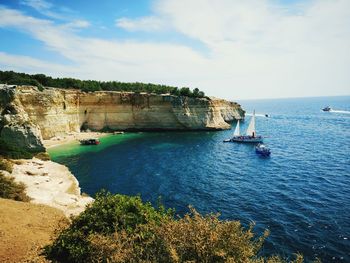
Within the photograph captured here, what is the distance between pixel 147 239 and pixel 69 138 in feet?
216

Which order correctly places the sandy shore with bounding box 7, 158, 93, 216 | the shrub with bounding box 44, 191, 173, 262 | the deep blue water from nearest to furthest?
the shrub with bounding box 44, 191, 173, 262 < the deep blue water < the sandy shore with bounding box 7, 158, 93, 216

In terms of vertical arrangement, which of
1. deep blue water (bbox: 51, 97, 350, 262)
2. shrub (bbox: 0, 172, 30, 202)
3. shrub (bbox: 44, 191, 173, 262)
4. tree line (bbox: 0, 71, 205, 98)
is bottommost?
deep blue water (bbox: 51, 97, 350, 262)

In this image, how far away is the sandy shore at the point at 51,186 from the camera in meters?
28.0

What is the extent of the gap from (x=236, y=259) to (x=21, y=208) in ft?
65.2

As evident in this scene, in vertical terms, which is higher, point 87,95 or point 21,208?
point 87,95

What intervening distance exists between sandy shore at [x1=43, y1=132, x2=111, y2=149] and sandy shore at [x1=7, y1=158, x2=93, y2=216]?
25730 mm

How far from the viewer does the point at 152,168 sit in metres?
48.9

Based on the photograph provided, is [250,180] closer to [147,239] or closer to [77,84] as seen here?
[147,239]

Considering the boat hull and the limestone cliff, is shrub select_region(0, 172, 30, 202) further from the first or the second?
the boat hull

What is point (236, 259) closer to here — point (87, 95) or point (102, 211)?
point (102, 211)

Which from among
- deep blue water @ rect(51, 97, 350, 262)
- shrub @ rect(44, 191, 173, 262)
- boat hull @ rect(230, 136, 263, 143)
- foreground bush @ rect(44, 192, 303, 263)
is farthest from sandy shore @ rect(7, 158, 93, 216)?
boat hull @ rect(230, 136, 263, 143)

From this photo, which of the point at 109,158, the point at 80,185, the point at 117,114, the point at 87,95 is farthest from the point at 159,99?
the point at 80,185

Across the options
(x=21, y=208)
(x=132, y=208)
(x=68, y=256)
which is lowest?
(x=21, y=208)

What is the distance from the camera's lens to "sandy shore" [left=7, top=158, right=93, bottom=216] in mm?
27953
